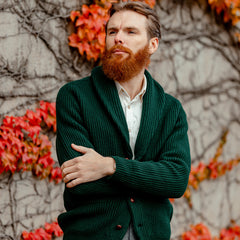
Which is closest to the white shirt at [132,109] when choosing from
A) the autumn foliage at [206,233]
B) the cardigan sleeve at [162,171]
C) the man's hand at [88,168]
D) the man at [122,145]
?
the man at [122,145]

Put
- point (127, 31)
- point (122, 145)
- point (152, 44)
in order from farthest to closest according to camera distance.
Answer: point (152, 44), point (127, 31), point (122, 145)

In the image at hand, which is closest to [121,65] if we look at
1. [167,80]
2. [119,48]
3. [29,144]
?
[119,48]

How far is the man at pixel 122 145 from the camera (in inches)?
74.3

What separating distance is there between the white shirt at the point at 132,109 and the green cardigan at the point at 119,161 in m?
0.04

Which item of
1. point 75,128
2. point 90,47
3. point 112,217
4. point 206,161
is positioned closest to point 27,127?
point 90,47

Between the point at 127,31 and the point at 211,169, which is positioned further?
the point at 211,169

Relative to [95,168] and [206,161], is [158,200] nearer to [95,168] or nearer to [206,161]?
[95,168]

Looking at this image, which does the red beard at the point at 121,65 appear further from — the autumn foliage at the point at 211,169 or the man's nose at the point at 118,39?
the autumn foliage at the point at 211,169

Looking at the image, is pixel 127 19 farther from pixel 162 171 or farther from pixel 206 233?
pixel 206 233

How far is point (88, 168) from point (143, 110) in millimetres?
411

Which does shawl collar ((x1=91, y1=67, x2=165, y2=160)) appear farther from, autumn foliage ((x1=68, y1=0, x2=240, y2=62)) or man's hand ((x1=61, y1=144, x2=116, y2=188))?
autumn foliage ((x1=68, y1=0, x2=240, y2=62))

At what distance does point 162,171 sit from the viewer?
6.39 ft

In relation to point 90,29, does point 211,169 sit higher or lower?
lower

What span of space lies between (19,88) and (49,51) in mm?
375
